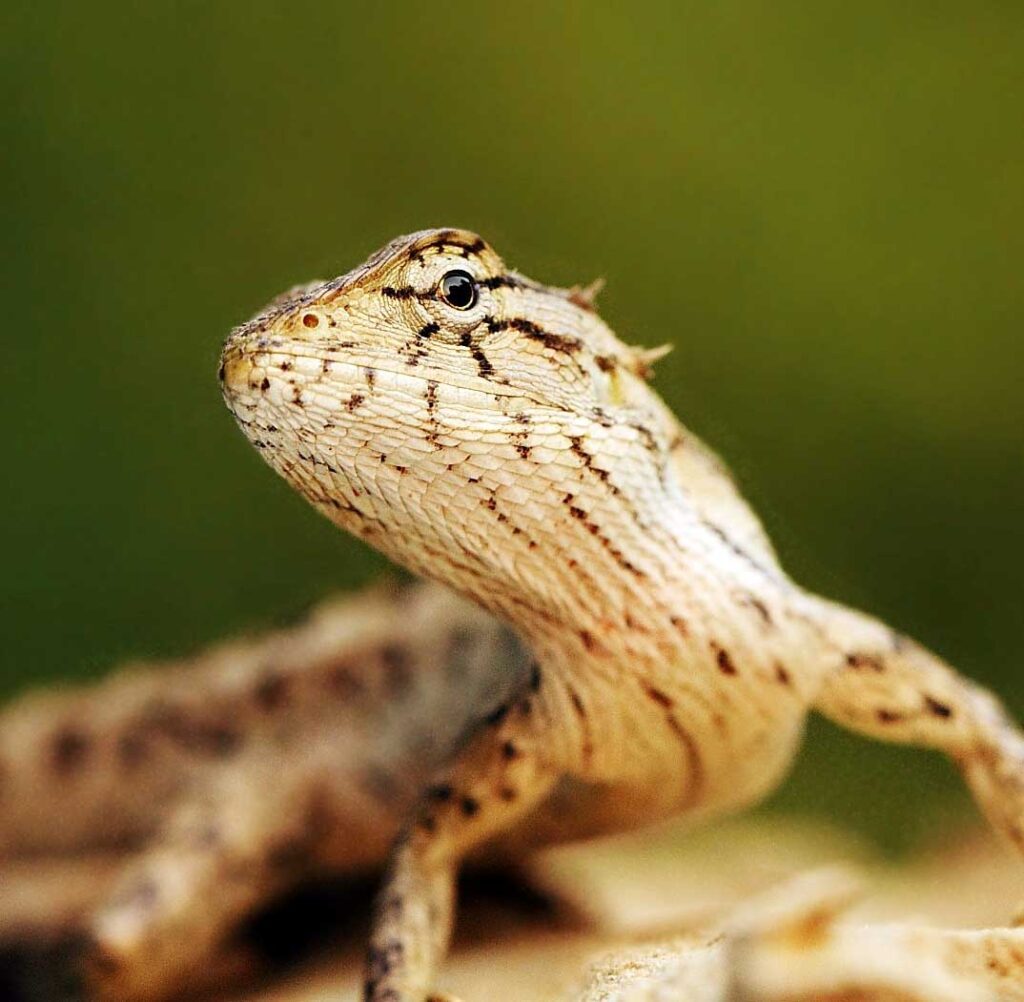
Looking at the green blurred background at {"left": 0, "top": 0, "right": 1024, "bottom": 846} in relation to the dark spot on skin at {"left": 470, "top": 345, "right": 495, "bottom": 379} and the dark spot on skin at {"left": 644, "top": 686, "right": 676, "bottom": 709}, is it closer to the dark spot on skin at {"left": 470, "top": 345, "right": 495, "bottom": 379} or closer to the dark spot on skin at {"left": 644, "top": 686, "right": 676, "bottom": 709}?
the dark spot on skin at {"left": 644, "top": 686, "right": 676, "bottom": 709}

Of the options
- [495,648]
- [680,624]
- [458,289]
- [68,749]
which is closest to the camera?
[458,289]

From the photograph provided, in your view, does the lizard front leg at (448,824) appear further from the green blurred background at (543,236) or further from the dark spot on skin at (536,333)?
the green blurred background at (543,236)

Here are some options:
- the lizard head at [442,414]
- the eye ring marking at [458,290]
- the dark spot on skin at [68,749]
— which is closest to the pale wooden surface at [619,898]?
the dark spot on skin at [68,749]

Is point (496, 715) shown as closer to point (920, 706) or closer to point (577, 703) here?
point (577, 703)

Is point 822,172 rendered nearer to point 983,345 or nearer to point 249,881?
point 983,345

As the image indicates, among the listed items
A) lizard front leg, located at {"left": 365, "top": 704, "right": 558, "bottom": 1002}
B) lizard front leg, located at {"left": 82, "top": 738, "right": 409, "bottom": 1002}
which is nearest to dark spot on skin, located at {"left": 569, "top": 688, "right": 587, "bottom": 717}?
lizard front leg, located at {"left": 365, "top": 704, "right": 558, "bottom": 1002}

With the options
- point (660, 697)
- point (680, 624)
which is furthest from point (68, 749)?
point (680, 624)
